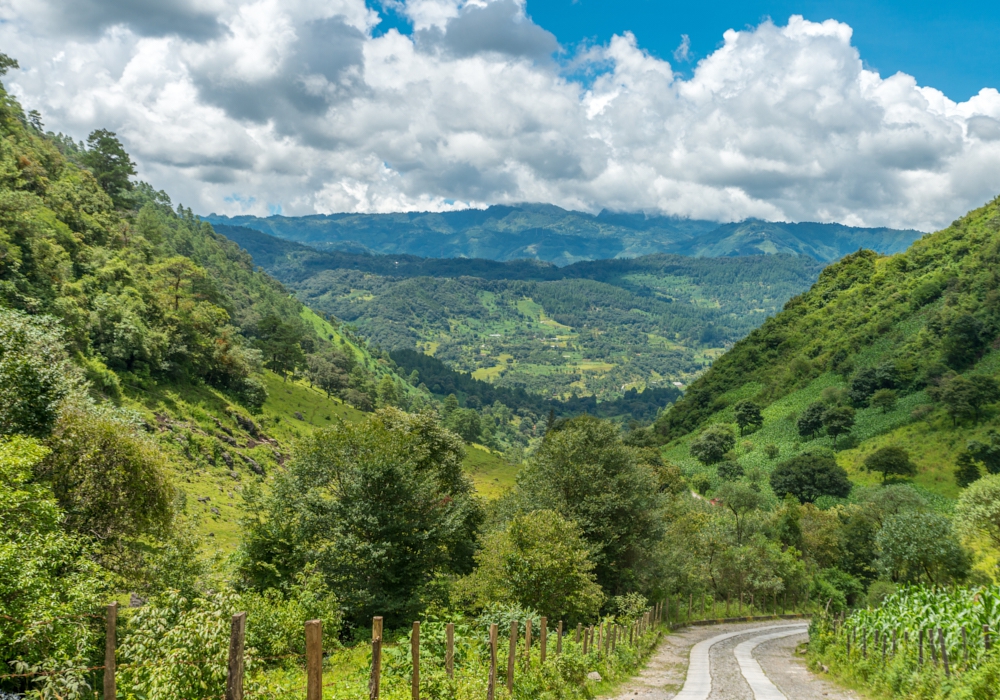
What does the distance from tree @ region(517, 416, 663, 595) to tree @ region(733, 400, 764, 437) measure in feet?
297

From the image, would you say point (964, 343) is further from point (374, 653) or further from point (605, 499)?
point (374, 653)

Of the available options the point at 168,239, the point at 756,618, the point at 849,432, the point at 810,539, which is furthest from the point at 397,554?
the point at 168,239

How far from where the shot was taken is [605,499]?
41.0m

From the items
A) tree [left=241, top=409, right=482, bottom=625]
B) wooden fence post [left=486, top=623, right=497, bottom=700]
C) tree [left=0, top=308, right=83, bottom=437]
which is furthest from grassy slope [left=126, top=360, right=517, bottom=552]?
wooden fence post [left=486, top=623, right=497, bottom=700]

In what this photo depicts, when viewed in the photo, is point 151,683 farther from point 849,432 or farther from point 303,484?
point 849,432

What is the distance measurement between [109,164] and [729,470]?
135609 mm

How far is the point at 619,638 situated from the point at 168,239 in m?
175

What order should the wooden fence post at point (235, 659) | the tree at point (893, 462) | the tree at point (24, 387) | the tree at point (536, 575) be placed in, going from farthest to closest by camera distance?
the tree at point (893, 462), the tree at point (536, 575), the tree at point (24, 387), the wooden fence post at point (235, 659)

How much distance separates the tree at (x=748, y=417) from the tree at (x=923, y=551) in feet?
267

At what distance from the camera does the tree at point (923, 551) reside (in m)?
42.9

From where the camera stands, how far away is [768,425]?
124m

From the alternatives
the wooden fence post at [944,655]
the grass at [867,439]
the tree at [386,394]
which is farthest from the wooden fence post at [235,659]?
the tree at [386,394]

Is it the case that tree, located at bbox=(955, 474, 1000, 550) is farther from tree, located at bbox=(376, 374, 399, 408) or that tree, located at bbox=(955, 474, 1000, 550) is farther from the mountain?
tree, located at bbox=(376, 374, 399, 408)

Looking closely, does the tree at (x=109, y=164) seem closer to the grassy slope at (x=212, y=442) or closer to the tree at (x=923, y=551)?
the grassy slope at (x=212, y=442)
